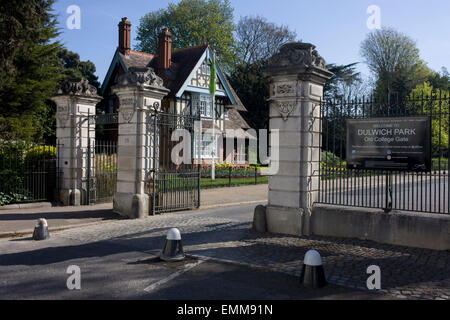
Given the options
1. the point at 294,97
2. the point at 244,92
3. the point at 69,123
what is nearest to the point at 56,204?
the point at 69,123

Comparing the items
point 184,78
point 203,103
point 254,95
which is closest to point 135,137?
point 184,78

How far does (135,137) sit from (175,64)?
2229 centimetres

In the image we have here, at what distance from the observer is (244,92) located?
42.8m

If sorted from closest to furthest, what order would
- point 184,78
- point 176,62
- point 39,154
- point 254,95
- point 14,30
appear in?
point 39,154
point 14,30
point 184,78
point 176,62
point 254,95

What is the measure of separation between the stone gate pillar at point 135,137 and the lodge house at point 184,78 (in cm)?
1837

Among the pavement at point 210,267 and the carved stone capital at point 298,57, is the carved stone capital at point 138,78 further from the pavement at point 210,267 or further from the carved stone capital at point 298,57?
the pavement at point 210,267

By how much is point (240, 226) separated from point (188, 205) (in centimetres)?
361

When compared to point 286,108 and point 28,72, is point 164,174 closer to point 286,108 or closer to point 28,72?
point 286,108

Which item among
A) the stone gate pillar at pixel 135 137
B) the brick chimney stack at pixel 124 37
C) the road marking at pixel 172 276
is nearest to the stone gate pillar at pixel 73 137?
the stone gate pillar at pixel 135 137

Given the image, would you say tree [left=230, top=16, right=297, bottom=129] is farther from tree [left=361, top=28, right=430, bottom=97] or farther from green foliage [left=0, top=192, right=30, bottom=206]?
green foliage [left=0, top=192, right=30, bottom=206]

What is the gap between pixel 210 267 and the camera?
21.3ft

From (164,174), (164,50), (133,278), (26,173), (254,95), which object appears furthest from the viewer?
(254,95)

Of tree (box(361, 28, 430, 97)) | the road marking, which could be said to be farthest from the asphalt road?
tree (box(361, 28, 430, 97))

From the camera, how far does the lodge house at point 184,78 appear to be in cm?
3081
